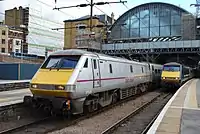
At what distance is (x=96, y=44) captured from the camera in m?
58.3

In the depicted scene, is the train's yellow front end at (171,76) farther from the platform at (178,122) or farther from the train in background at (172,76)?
the platform at (178,122)

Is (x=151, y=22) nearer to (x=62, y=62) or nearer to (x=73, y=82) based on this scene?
(x=62, y=62)

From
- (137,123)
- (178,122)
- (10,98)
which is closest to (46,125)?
(137,123)

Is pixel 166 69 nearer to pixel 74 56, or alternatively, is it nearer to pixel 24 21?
pixel 74 56

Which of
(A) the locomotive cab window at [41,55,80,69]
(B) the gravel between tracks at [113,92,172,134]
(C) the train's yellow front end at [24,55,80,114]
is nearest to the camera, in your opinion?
(B) the gravel between tracks at [113,92,172,134]

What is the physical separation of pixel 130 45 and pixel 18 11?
3655cm

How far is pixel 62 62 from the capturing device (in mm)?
11898

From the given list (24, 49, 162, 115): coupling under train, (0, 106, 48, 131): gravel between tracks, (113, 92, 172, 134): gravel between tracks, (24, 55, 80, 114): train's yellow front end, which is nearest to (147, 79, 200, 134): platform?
(113, 92, 172, 134): gravel between tracks

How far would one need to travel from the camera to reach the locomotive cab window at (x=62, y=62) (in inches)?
461

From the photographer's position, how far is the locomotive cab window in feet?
38.4

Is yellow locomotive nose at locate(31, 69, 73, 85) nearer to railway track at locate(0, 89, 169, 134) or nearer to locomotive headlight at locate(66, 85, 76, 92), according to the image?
locomotive headlight at locate(66, 85, 76, 92)

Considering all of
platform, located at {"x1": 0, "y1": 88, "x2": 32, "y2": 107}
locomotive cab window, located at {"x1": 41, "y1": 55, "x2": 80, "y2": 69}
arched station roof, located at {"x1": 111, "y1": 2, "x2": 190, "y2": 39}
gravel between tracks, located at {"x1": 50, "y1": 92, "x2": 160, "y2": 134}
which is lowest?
gravel between tracks, located at {"x1": 50, "y1": 92, "x2": 160, "y2": 134}

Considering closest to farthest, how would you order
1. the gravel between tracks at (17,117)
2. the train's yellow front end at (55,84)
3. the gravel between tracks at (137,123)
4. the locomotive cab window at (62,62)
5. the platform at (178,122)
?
the platform at (178,122) < the gravel between tracks at (137,123) < the train's yellow front end at (55,84) < the gravel between tracks at (17,117) < the locomotive cab window at (62,62)

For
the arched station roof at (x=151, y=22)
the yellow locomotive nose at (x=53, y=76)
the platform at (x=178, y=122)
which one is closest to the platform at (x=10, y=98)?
the yellow locomotive nose at (x=53, y=76)
